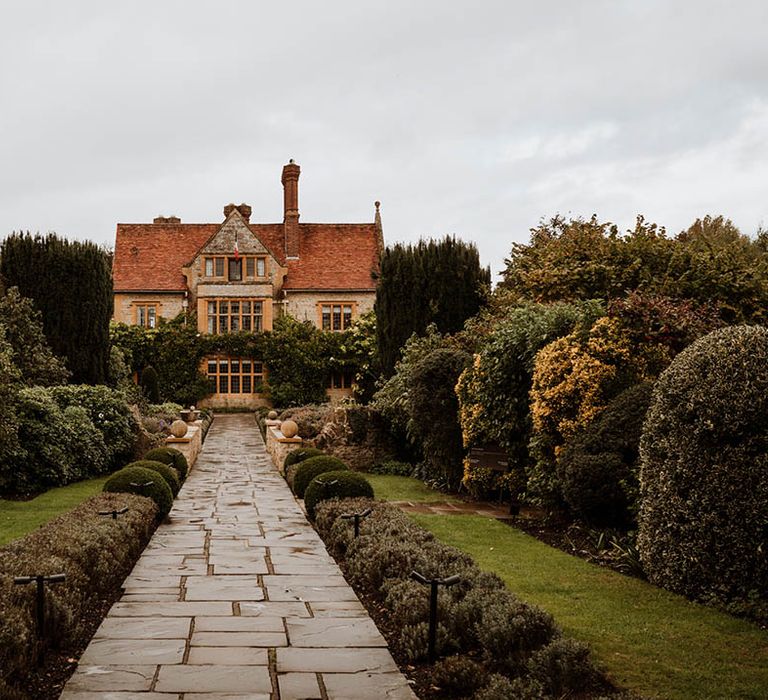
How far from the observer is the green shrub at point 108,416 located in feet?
55.0

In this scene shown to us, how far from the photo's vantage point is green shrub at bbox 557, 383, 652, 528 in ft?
29.0

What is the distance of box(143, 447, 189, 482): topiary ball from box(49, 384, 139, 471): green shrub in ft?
7.47

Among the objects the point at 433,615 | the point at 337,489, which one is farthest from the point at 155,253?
the point at 433,615

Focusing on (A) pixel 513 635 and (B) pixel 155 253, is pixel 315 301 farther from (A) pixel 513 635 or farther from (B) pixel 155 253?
(A) pixel 513 635

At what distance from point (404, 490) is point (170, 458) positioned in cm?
400

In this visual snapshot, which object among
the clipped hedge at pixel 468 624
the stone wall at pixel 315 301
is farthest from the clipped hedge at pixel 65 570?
the stone wall at pixel 315 301

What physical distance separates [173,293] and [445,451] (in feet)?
84.7

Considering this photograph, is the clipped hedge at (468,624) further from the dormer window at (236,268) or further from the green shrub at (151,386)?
the dormer window at (236,268)

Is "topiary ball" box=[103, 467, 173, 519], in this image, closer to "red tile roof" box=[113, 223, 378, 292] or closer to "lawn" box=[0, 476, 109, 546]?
"lawn" box=[0, 476, 109, 546]

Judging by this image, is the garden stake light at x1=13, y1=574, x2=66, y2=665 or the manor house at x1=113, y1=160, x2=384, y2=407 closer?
the garden stake light at x1=13, y1=574, x2=66, y2=665

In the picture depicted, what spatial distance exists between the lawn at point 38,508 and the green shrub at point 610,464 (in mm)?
6211

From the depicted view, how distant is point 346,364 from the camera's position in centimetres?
3612

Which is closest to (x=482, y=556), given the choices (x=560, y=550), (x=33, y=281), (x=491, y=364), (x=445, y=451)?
(x=560, y=550)

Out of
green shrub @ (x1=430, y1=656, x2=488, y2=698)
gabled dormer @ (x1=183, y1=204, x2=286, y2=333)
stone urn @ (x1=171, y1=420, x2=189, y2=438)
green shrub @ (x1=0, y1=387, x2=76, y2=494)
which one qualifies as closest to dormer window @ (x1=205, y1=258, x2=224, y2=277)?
gabled dormer @ (x1=183, y1=204, x2=286, y2=333)
